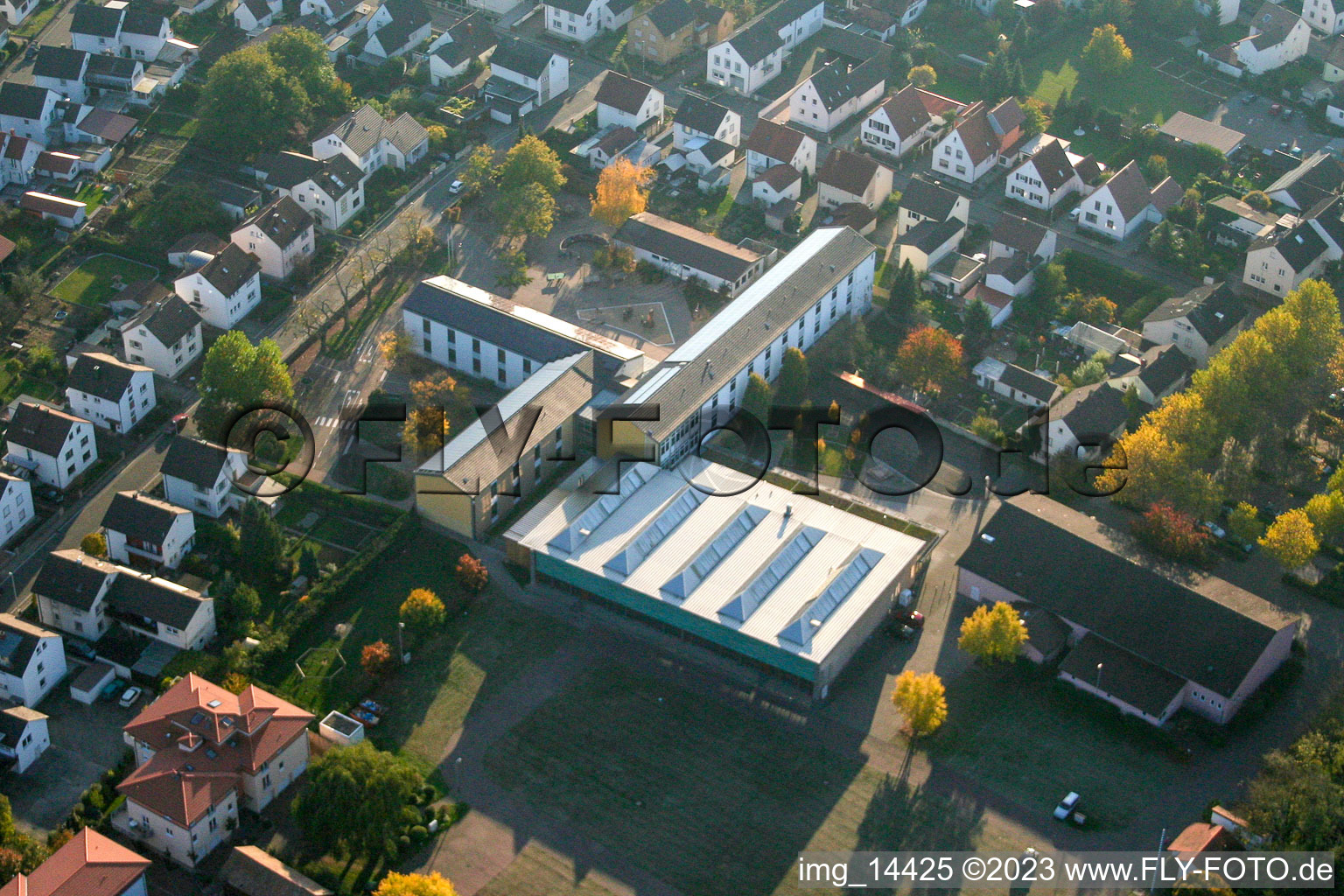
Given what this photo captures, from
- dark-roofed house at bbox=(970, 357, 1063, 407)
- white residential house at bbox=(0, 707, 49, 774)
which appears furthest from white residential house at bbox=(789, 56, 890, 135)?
white residential house at bbox=(0, 707, 49, 774)

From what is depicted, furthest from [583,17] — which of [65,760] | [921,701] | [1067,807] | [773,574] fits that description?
[1067,807]

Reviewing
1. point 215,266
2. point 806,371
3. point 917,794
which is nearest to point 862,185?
point 806,371

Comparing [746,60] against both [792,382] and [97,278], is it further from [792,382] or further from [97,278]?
[97,278]

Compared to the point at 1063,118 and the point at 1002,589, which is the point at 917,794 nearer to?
the point at 1002,589

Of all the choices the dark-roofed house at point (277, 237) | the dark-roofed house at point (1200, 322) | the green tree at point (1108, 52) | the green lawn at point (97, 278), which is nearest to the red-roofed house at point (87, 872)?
the green lawn at point (97, 278)

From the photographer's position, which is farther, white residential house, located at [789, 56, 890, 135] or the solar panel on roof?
white residential house, located at [789, 56, 890, 135]

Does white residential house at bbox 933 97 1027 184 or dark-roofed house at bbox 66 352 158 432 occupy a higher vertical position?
dark-roofed house at bbox 66 352 158 432

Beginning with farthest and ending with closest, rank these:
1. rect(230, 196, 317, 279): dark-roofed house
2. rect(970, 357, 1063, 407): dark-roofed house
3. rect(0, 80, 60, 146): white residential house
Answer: rect(0, 80, 60, 146): white residential house, rect(230, 196, 317, 279): dark-roofed house, rect(970, 357, 1063, 407): dark-roofed house

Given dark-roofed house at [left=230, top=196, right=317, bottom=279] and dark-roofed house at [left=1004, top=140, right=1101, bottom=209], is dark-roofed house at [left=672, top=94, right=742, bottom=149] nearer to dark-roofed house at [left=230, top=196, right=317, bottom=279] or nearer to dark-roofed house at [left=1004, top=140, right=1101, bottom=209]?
dark-roofed house at [left=1004, top=140, right=1101, bottom=209]
